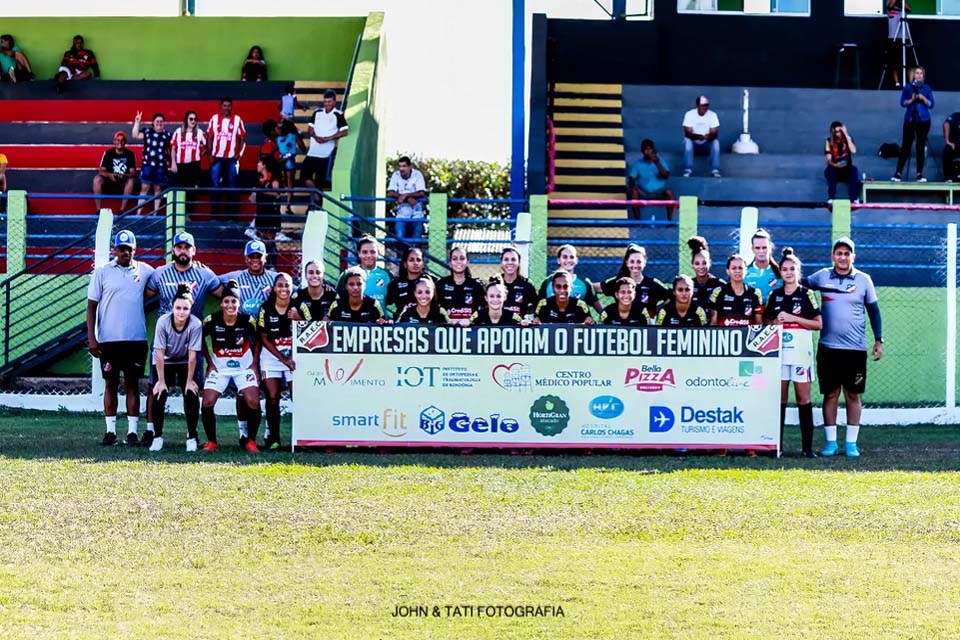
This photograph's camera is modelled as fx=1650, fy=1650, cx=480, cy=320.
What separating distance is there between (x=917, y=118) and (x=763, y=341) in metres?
11.8

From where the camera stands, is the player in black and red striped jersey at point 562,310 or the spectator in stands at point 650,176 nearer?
the player in black and red striped jersey at point 562,310

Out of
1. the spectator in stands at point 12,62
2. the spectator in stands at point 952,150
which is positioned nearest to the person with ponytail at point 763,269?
the spectator in stands at point 952,150

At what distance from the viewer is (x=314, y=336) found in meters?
14.5

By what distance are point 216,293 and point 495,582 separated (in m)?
7.82

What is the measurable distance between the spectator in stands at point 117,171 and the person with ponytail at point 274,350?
9.53m

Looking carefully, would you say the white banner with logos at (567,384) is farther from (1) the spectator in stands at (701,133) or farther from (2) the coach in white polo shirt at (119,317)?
(1) the spectator in stands at (701,133)

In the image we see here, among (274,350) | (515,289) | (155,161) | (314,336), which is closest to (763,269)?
(515,289)

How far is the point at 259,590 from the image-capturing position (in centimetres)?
837

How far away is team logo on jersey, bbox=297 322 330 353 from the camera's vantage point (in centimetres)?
1446

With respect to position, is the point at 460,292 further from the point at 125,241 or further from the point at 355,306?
the point at 125,241

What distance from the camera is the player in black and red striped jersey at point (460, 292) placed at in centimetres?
1527

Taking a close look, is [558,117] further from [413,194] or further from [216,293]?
[216,293]

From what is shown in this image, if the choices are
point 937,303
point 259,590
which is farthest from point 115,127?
point 259,590

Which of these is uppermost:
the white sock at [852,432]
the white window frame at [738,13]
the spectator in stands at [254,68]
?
the white window frame at [738,13]
